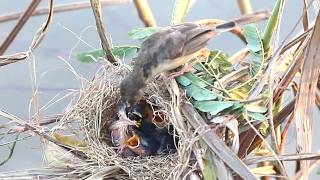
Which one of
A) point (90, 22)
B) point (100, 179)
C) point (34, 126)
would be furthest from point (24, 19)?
point (90, 22)

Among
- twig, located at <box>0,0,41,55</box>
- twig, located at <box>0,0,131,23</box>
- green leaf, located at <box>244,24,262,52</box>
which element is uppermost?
twig, located at <box>0,0,131,23</box>

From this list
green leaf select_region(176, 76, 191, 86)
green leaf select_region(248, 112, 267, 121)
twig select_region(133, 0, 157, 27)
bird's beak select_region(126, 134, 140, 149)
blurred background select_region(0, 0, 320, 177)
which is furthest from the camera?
blurred background select_region(0, 0, 320, 177)

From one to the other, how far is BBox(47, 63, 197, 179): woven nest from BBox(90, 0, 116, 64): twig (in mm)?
37

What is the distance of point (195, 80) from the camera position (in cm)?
112

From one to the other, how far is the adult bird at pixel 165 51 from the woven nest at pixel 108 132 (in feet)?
0.09

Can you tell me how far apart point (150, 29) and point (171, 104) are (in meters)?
0.17

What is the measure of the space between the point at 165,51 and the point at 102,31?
0.66 feet

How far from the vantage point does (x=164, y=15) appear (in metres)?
1.83

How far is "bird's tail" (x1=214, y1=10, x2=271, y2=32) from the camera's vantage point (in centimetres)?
110

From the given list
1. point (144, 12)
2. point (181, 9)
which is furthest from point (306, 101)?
point (144, 12)

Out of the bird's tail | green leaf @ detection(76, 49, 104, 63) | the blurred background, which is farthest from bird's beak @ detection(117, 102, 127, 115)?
the blurred background

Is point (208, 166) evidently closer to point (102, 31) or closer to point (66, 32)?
point (102, 31)

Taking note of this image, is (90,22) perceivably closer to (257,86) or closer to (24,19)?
(24,19)

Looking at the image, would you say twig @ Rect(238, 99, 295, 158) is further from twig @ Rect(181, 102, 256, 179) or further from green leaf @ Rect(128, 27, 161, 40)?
green leaf @ Rect(128, 27, 161, 40)
